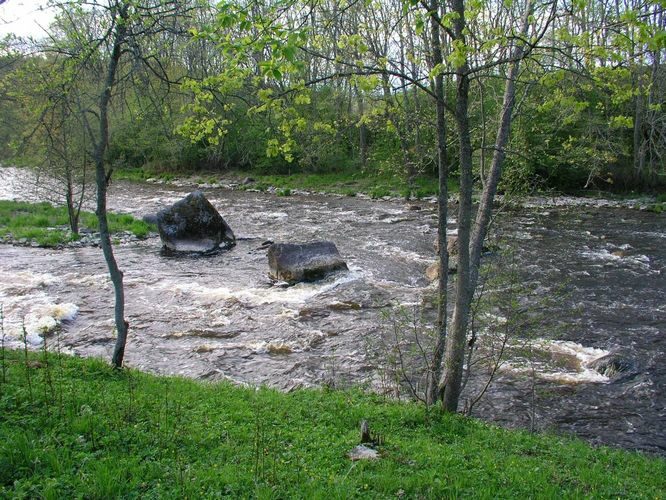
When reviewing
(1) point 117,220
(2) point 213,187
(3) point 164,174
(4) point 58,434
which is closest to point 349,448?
(4) point 58,434

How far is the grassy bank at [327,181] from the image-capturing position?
3359cm

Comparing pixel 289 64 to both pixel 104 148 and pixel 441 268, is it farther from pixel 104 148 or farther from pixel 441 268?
pixel 441 268

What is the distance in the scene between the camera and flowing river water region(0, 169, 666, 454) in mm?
9656

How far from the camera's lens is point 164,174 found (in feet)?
149

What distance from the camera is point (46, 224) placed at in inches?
916

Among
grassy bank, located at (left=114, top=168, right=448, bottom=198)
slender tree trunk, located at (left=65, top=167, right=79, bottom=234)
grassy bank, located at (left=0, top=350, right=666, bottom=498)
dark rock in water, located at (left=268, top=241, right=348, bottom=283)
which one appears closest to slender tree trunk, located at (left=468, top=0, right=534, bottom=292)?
grassy bank, located at (left=0, top=350, right=666, bottom=498)

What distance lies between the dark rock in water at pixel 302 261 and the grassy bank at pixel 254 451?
8232 mm

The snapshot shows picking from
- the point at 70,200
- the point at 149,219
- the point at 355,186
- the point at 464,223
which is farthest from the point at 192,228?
the point at 355,186

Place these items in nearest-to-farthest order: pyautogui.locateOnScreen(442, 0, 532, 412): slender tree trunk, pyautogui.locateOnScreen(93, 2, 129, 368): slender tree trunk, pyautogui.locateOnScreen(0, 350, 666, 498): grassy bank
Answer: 1. pyautogui.locateOnScreen(0, 350, 666, 498): grassy bank
2. pyautogui.locateOnScreen(442, 0, 532, 412): slender tree trunk
3. pyautogui.locateOnScreen(93, 2, 129, 368): slender tree trunk

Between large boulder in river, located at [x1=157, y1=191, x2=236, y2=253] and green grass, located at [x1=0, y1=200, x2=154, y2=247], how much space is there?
234 centimetres

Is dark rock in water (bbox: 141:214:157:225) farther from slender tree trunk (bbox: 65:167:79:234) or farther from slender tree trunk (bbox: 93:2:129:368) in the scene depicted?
slender tree trunk (bbox: 93:2:129:368)

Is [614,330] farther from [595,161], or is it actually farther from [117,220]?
[117,220]

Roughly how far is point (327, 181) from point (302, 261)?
77.6 ft

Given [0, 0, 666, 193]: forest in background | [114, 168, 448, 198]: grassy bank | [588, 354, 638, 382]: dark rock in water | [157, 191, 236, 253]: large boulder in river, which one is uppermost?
[0, 0, 666, 193]: forest in background
